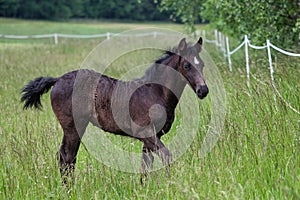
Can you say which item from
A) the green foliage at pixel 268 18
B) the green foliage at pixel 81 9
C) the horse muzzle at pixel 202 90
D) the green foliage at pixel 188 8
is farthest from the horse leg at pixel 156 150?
the green foliage at pixel 81 9

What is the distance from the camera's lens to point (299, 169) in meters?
4.02

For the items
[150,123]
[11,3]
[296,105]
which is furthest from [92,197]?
[11,3]

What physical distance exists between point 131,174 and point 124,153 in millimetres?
672

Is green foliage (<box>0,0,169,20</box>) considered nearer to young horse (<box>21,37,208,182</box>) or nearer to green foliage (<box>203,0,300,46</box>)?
green foliage (<box>203,0,300,46</box>)

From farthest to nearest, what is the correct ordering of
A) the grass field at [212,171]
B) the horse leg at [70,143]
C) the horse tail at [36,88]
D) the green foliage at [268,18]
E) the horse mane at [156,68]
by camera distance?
the green foliage at [268,18]
the horse tail at [36,88]
the horse leg at [70,143]
the horse mane at [156,68]
the grass field at [212,171]

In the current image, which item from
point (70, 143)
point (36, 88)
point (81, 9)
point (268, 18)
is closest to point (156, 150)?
point (70, 143)

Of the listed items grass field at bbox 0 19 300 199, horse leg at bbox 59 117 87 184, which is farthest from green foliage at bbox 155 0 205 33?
horse leg at bbox 59 117 87 184

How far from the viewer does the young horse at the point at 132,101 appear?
5.15 m

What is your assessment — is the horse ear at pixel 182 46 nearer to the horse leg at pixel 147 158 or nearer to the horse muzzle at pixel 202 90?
the horse muzzle at pixel 202 90

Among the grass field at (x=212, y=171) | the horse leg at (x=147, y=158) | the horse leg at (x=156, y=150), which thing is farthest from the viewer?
the horse leg at (x=147, y=158)

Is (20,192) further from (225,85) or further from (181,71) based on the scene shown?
(225,85)

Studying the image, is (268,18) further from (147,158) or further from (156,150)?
(156,150)

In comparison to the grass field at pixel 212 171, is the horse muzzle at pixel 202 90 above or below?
above

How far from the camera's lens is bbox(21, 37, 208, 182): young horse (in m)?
5.15
